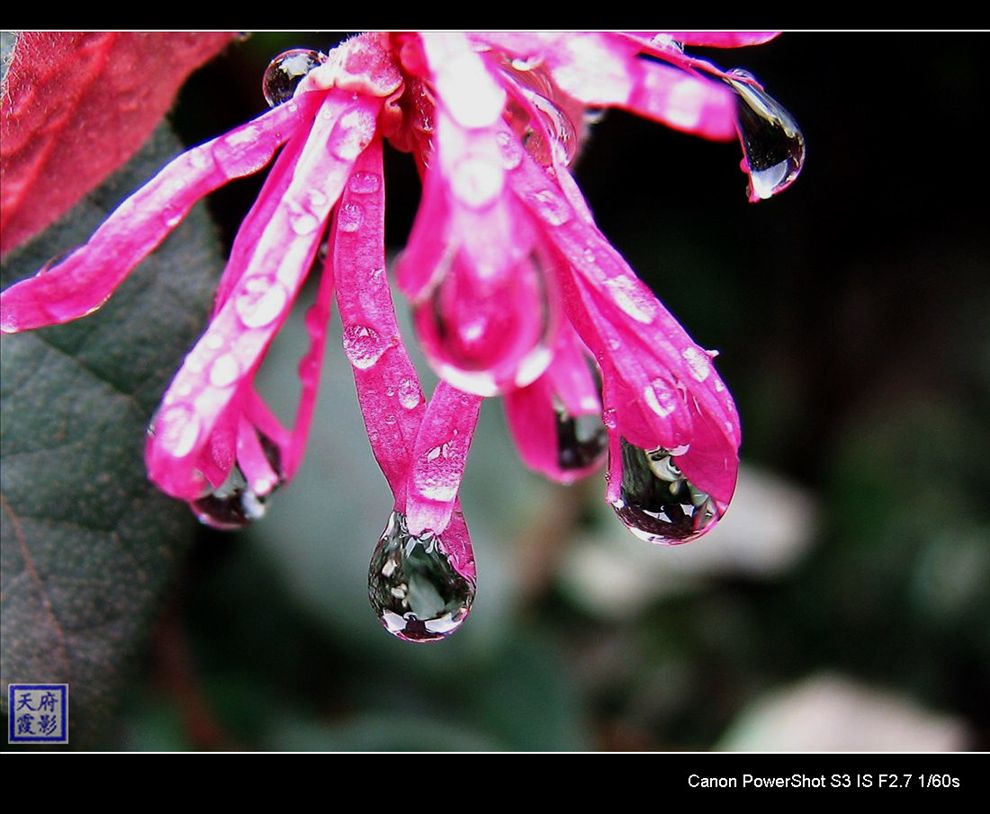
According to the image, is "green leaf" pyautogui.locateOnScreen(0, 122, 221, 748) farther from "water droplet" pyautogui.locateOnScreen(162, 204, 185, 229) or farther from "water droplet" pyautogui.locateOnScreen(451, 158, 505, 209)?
"water droplet" pyautogui.locateOnScreen(451, 158, 505, 209)

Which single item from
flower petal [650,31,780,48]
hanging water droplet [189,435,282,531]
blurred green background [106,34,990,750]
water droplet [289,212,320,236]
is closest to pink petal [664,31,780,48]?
flower petal [650,31,780,48]

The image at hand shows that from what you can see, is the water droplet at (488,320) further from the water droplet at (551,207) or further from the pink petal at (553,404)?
the pink petal at (553,404)

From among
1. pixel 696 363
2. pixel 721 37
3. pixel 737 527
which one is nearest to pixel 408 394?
pixel 696 363

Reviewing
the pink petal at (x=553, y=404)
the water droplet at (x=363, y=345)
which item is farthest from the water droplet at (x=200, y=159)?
the pink petal at (x=553, y=404)

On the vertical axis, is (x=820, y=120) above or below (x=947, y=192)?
above

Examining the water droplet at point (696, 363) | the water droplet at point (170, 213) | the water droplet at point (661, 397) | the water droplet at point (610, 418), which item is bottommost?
the water droplet at point (610, 418)
